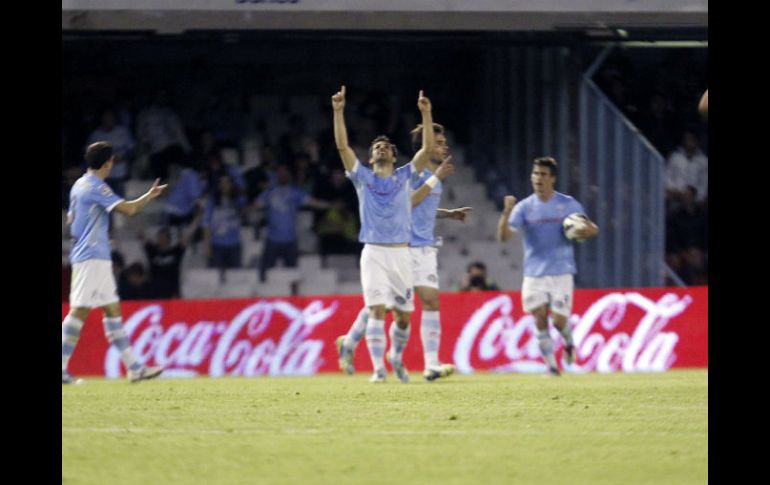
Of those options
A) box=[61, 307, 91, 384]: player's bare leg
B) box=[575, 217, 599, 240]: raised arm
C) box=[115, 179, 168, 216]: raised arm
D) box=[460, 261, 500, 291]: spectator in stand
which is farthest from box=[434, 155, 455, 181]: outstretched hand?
box=[460, 261, 500, 291]: spectator in stand

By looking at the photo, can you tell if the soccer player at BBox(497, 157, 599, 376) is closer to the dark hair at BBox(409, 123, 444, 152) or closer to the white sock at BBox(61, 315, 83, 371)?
the dark hair at BBox(409, 123, 444, 152)

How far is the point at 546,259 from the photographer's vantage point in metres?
16.0

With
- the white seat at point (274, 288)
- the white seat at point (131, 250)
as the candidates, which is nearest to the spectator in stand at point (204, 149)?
the white seat at point (131, 250)

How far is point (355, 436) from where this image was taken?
927 cm

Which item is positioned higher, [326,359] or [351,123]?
[351,123]

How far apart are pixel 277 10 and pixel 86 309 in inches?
262

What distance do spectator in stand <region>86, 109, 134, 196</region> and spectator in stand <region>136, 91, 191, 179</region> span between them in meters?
0.30

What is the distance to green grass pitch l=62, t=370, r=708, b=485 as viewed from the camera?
771 centimetres

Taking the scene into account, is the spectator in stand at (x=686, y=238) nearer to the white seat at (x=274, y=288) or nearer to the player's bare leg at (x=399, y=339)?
the white seat at (x=274, y=288)

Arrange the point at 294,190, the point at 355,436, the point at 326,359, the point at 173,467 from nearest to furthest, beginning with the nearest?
the point at 173,467
the point at 355,436
the point at 326,359
the point at 294,190

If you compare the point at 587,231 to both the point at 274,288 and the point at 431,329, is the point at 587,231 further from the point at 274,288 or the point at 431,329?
the point at 274,288

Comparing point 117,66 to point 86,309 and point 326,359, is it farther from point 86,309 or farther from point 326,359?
point 86,309
